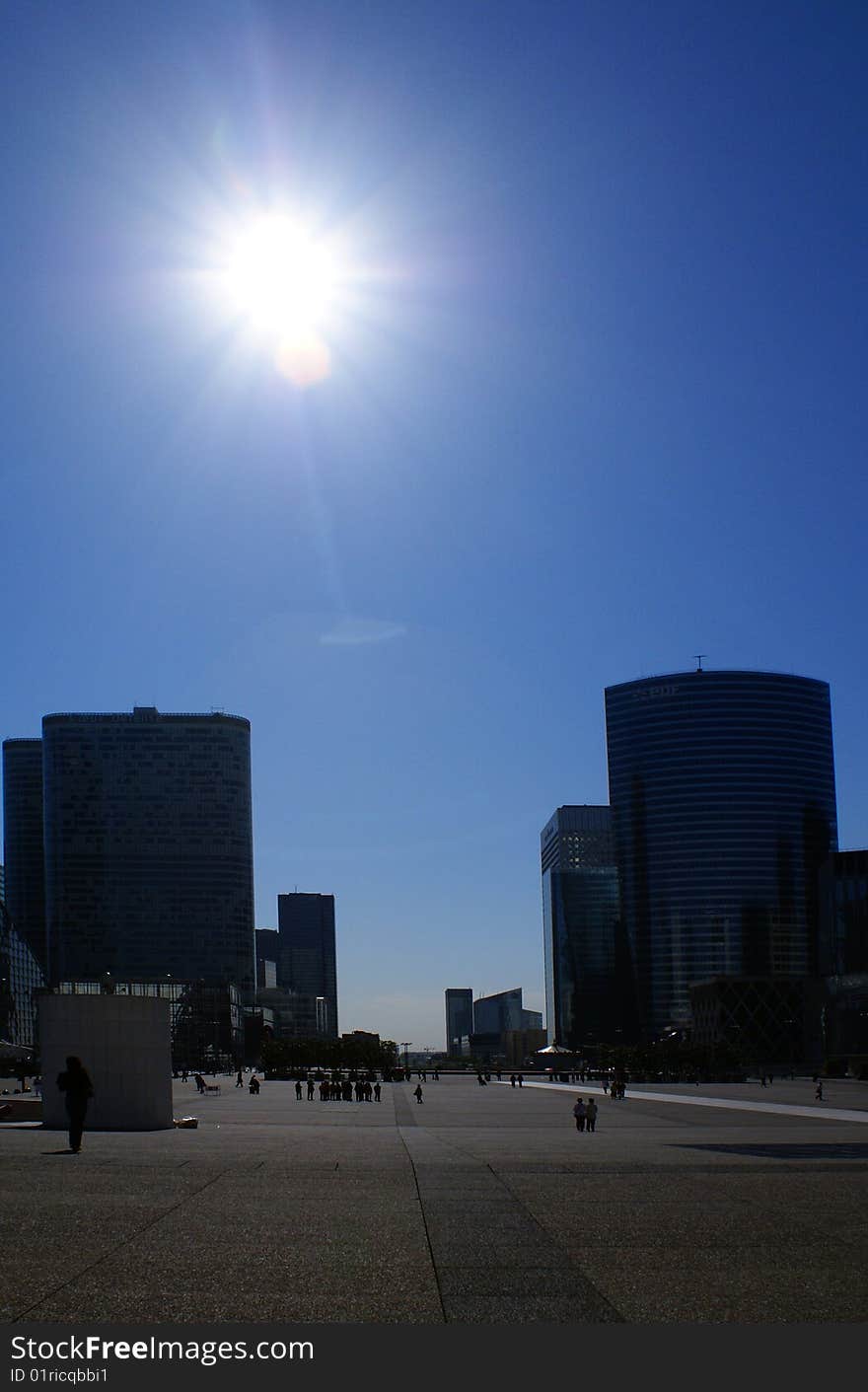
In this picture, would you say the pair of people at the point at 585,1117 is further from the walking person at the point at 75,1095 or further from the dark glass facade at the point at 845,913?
the dark glass facade at the point at 845,913

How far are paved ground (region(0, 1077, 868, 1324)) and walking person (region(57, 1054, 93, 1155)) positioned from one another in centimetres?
57

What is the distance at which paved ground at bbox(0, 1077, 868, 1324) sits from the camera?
307 inches

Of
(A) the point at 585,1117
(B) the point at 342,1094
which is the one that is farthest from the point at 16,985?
(A) the point at 585,1117

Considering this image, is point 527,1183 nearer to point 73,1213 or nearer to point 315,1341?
point 73,1213

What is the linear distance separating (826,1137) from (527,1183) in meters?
14.5

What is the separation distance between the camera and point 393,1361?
22.1 feet

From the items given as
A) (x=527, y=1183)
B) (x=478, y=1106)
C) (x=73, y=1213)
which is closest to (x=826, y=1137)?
(x=527, y=1183)

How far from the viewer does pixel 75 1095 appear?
18.9 m

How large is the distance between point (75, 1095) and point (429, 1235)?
9.99 m

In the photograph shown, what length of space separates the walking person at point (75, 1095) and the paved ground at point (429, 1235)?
57 cm

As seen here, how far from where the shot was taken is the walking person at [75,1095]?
18.4 m

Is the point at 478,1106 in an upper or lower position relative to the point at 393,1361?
lower

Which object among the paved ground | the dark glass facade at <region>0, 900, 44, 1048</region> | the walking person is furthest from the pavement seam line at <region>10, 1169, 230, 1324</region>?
the dark glass facade at <region>0, 900, 44, 1048</region>

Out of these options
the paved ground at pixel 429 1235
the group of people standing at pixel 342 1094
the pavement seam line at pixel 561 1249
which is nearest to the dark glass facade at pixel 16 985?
the group of people standing at pixel 342 1094
